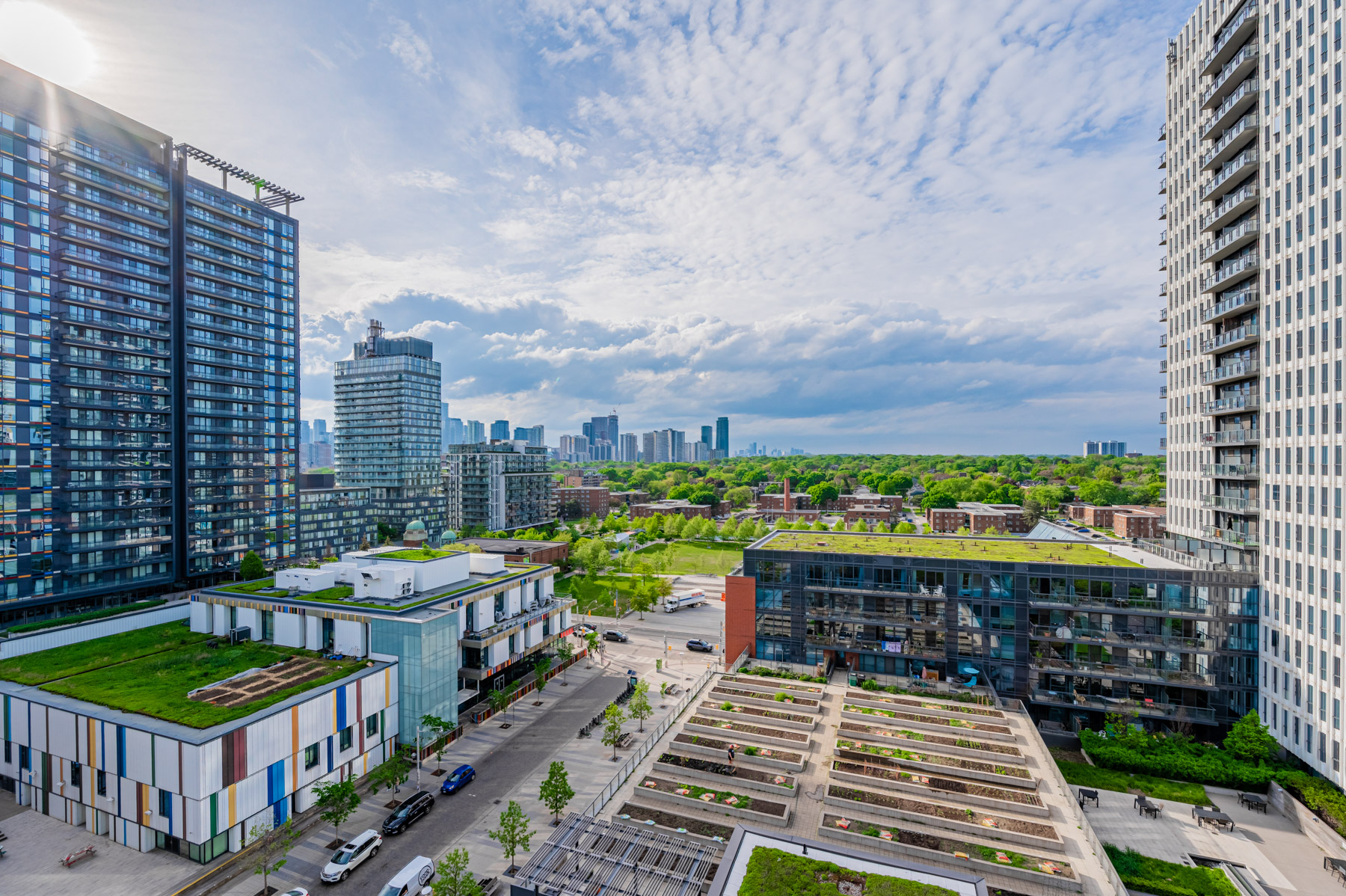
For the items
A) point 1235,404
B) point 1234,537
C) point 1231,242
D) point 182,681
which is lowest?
point 182,681

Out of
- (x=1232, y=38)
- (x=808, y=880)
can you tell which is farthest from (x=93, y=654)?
(x=1232, y=38)

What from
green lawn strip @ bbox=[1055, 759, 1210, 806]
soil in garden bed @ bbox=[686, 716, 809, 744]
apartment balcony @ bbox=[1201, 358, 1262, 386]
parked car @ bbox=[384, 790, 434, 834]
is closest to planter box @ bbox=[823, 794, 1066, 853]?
soil in garden bed @ bbox=[686, 716, 809, 744]

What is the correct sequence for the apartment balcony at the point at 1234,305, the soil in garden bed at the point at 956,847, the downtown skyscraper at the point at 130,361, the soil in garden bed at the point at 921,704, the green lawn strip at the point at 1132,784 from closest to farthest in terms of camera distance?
the soil in garden bed at the point at 956,847 → the green lawn strip at the point at 1132,784 → the soil in garden bed at the point at 921,704 → the apartment balcony at the point at 1234,305 → the downtown skyscraper at the point at 130,361

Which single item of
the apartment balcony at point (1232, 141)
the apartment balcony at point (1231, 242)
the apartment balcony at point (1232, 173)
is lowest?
the apartment balcony at point (1231, 242)

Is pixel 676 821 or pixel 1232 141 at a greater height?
pixel 1232 141

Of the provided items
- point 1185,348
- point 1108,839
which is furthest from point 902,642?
point 1185,348

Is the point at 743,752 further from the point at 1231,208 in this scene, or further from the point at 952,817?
the point at 1231,208

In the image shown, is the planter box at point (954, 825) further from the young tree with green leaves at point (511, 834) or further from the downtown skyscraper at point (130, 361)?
the downtown skyscraper at point (130, 361)

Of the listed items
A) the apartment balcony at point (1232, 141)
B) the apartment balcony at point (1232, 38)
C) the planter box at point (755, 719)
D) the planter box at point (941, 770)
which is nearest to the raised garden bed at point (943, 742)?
the planter box at point (941, 770)
